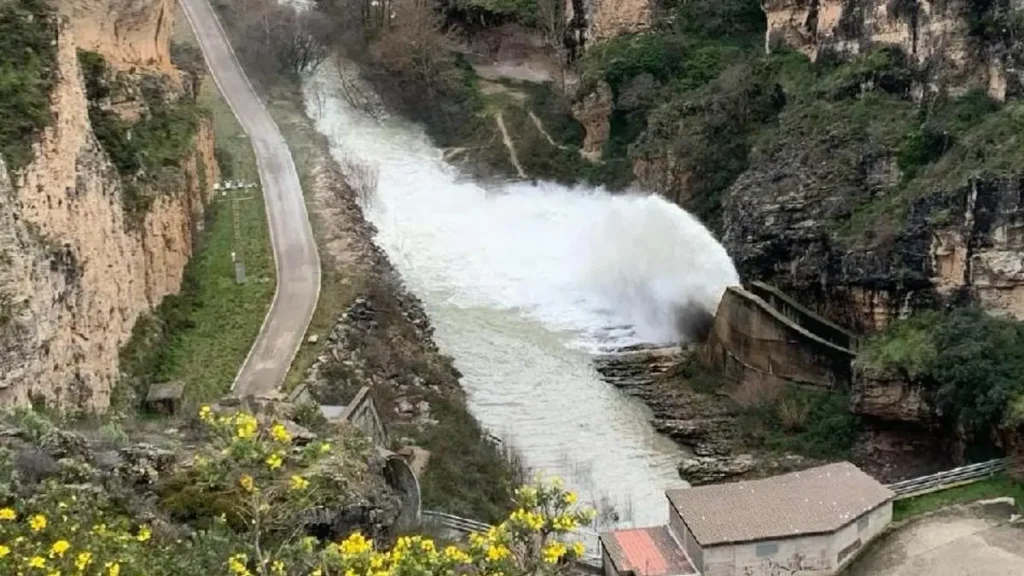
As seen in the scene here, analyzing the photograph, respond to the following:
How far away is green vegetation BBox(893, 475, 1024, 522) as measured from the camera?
26.1 meters

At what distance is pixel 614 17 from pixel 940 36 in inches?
923

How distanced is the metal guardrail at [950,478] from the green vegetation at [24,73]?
72.8ft

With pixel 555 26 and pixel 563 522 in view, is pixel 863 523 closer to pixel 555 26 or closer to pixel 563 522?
pixel 563 522

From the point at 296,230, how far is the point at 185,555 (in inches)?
1199

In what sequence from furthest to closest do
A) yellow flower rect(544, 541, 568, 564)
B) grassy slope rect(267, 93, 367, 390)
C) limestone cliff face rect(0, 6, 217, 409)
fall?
grassy slope rect(267, 93, 367, 390) < limestone cliff face rect(0, 6, 217, 409) < yellow flower rect(544, 541, 568, 564)

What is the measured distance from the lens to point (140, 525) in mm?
15000

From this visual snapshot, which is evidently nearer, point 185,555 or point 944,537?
point 185,555

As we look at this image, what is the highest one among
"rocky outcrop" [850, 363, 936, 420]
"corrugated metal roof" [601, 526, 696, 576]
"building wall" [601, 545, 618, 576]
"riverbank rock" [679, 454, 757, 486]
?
"rocky outcrop" [850, 363, 936, 420]

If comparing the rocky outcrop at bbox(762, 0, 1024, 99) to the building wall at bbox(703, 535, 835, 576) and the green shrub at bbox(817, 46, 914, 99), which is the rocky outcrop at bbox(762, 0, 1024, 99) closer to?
the green shrub at bbox(817, 46, 914, 99)

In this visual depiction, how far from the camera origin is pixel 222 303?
121ft

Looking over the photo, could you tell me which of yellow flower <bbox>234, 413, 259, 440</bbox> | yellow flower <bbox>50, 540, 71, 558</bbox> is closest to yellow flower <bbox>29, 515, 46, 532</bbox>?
yellow flower <bbox>50, 540, 71, 558</bbox>

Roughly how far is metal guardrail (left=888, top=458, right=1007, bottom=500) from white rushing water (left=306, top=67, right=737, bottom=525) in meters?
6.21

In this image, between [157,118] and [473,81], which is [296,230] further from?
[473,81]

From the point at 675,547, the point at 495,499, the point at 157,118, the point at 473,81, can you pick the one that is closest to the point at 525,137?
the point at 473,81
